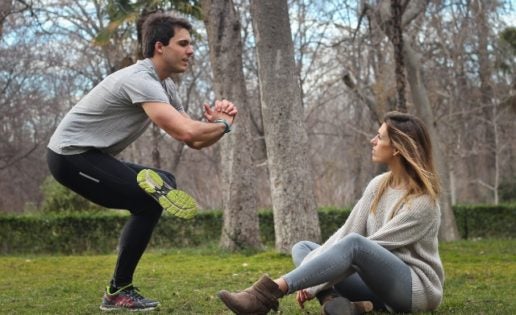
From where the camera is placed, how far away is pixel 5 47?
2464 cm

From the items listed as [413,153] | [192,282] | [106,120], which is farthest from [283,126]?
[413,153]

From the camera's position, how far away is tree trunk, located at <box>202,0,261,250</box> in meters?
12.4

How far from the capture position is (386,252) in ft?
13.0

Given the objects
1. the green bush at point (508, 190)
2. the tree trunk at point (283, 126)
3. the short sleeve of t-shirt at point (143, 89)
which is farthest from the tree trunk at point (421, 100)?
the green bush at point (508, 190)

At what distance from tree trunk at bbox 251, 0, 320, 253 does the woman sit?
19.1ft

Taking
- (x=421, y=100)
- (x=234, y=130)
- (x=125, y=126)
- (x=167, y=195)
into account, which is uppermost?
(x=421, y=100)

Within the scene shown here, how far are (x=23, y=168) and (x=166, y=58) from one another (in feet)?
93.1

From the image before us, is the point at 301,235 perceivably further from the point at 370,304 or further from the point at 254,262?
the point at 370,304

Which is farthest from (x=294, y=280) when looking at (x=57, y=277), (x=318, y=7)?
(x=318, y=7)

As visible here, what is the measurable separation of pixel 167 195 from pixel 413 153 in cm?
143

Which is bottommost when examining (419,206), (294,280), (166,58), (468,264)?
(468,264)

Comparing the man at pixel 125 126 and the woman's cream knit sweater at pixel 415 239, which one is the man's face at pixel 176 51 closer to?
the man at pixel 125 126

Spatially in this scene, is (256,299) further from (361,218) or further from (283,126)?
(283,126)

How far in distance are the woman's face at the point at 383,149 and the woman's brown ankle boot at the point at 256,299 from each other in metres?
1.03
